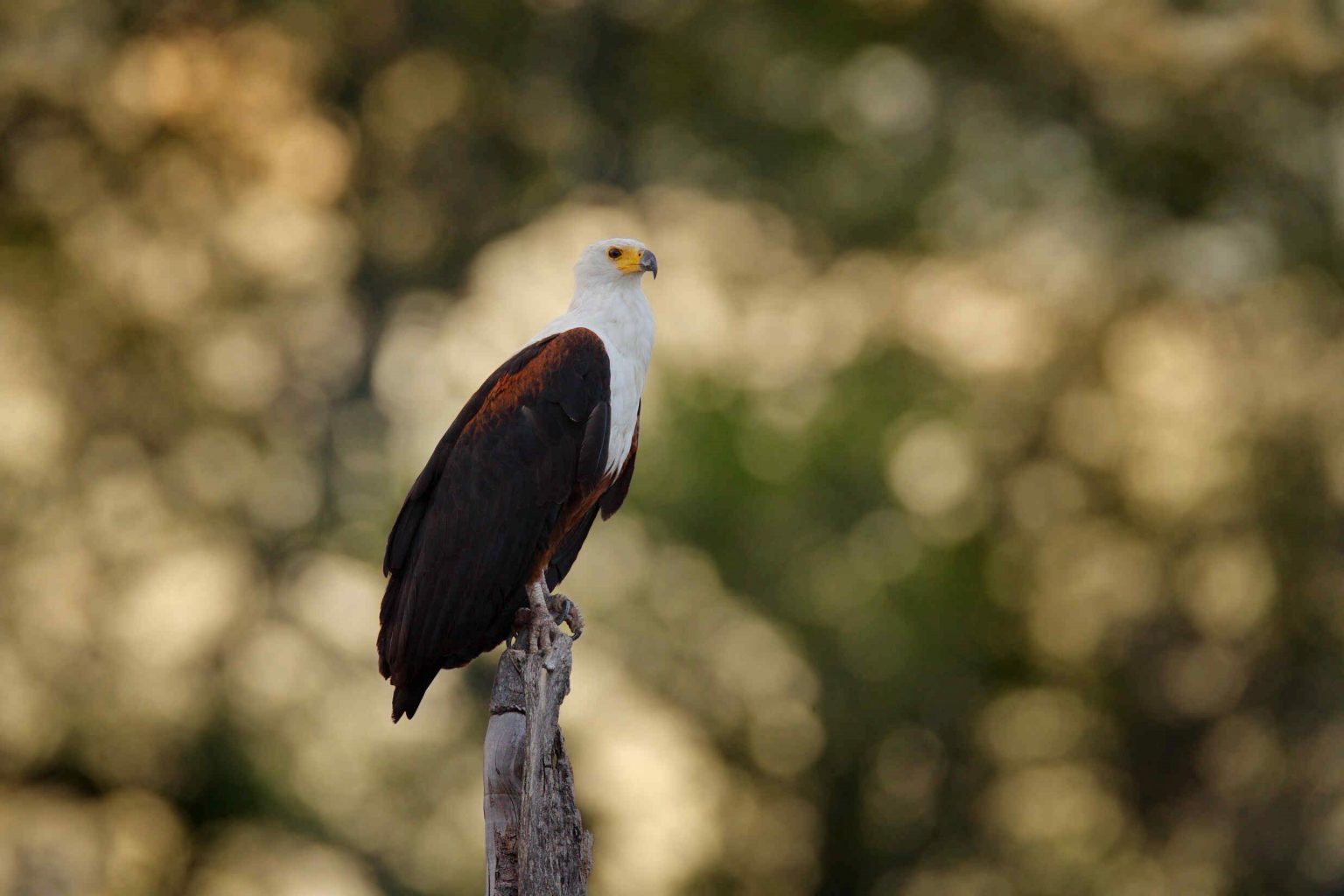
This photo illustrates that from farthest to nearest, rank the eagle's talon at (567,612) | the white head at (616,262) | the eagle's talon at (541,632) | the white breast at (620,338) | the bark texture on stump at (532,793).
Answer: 1. the white head at (616,262)
2. the white breast at (620,338)
3. the eagle's talon at (567,612)
4. the eagle's talon at (541,632)
5. the bark texture on stump at (532,793)

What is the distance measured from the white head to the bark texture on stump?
1701 millimetres

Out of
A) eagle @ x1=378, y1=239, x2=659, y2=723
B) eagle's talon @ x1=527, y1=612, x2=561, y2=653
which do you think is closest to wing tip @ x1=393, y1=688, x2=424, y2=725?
eagle @ x1=378, y1=239, x2=659, y2=723

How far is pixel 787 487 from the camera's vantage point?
10.3 m

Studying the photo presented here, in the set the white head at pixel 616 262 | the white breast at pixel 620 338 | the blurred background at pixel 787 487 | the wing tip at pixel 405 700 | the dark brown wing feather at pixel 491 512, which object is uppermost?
the blurred background at pixel 787 487

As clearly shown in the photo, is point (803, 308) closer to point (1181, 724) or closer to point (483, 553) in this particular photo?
point (1181, 724)

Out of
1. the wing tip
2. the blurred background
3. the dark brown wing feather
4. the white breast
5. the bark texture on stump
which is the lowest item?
the bark texture on stump

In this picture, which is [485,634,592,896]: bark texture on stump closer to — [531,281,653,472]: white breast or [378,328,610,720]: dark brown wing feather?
[378,328,610,720]: dark brown wing feather

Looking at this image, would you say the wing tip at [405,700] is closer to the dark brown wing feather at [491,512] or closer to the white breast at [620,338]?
the dark brown wing feather at [491,512]

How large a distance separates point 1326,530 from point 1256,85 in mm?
3300

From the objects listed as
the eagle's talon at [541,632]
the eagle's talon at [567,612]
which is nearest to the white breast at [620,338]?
the eagle's talon at [567,612]

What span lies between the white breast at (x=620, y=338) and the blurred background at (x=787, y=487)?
457 cm

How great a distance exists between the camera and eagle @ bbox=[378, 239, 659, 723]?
5.06m

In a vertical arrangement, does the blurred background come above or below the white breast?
above

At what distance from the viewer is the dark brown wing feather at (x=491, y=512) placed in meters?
5.06
